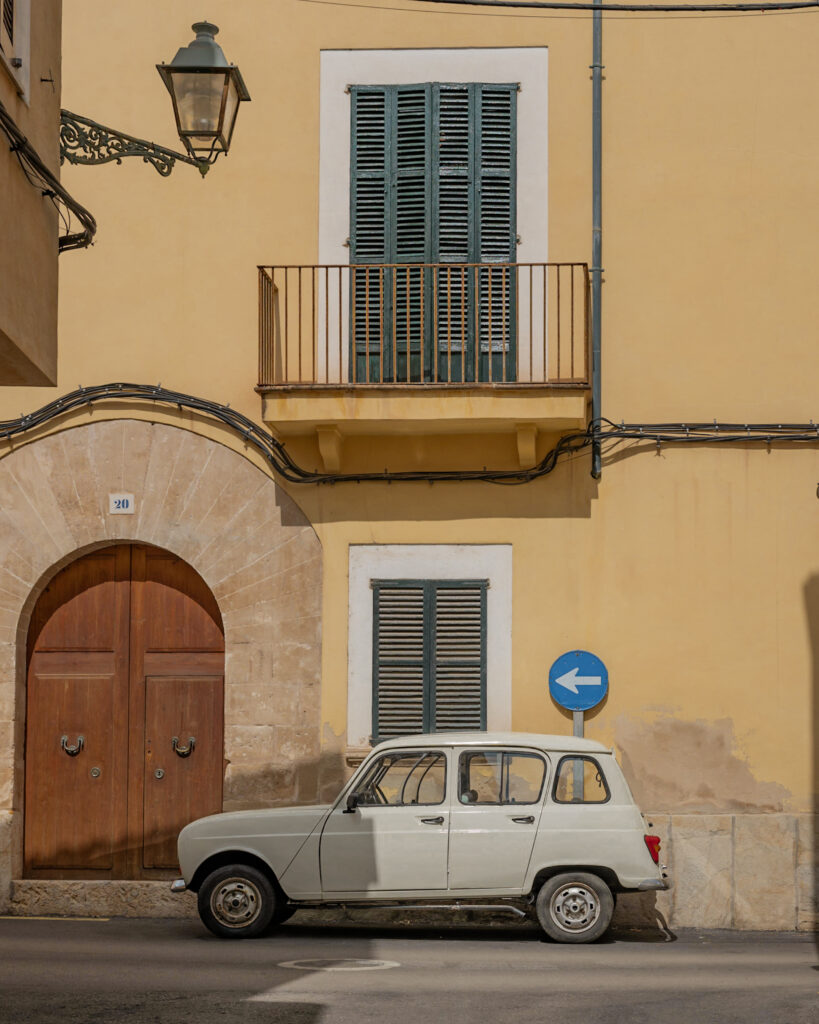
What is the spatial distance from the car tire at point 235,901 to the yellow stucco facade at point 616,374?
2073 millimetres

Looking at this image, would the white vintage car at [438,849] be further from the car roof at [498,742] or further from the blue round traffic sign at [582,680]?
the blue round traffic sign at [582,680]

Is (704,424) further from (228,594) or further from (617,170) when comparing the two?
(228,594)

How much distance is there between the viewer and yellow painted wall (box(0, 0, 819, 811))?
45.8ft

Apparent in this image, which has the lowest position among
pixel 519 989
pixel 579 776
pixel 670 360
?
pixel 519 989

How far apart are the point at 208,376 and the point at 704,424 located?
4.39 m

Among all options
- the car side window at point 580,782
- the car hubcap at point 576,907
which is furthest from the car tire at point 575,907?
the car side window at point 580,782

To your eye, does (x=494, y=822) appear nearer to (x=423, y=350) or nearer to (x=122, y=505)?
(x=423, y=350)

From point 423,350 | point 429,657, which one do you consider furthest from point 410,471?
point 429,657

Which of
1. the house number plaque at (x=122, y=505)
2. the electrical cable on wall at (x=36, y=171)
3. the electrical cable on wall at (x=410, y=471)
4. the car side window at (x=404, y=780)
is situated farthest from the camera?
the house number plaque at (x=122, y=505)

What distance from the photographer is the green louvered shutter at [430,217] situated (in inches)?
555

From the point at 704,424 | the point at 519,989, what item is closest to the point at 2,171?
the point at 519,989

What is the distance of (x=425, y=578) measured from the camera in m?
14.2

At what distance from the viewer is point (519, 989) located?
9.92 metres

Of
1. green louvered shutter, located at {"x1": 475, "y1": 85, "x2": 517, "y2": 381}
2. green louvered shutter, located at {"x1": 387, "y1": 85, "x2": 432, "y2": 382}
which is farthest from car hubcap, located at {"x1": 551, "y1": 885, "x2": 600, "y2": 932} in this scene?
green louvered shutter, located at {"x1": 387, "y1": 85, "x2": 432, "y2": 382}
